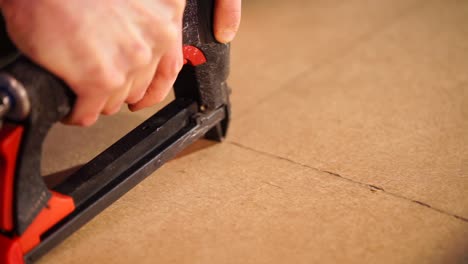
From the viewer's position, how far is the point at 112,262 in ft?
3.35

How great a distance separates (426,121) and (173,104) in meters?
0.63

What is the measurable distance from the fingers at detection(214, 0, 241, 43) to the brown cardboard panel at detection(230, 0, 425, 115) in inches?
15.4

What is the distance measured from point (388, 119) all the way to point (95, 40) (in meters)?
0.84

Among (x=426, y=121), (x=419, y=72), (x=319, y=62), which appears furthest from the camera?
(x=319, y=62)

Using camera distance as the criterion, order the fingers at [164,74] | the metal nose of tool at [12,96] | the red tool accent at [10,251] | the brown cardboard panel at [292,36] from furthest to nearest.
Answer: the brown cardboard panel at [292,36], the fingers at [164,74], the red tool accent at [10,251], the metal nose of tool at [12,96]

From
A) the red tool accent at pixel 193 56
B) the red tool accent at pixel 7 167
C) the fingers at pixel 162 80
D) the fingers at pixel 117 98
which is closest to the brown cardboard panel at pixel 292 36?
the red tool accent at pixel 193 56

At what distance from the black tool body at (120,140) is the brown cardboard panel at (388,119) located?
0.18 meters

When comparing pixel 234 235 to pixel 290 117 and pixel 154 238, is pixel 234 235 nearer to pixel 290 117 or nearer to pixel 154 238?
pixel 154 238

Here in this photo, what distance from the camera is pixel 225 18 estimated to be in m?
1.15

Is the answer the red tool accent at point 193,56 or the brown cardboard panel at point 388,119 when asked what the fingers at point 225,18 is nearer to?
the red tool accent at point 193,56

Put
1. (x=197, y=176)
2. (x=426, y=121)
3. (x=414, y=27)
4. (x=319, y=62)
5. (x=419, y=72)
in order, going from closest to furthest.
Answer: (x=197, y=176), (x=426, y=121), (x=419, y=72), (x=319, y=62), (x=414, y=27)

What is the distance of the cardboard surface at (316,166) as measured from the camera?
1039 millimetres

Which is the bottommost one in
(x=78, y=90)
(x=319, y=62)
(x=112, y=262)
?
(x=112, y=262)

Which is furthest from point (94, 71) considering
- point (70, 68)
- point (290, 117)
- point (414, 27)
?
point (414, 27)
